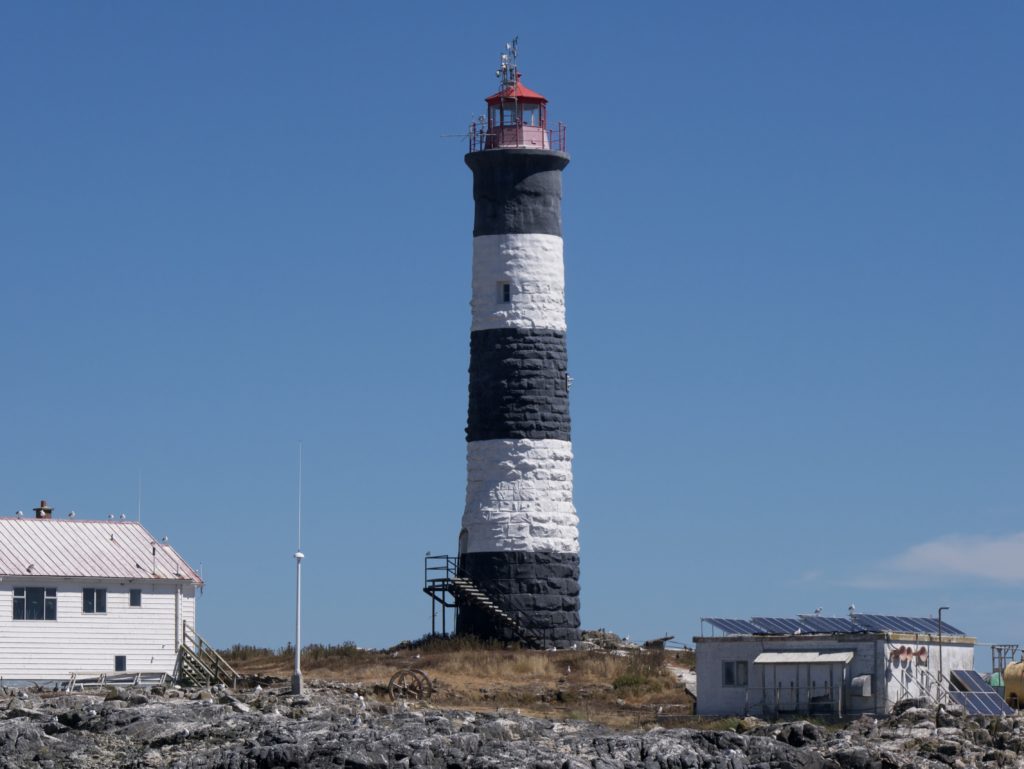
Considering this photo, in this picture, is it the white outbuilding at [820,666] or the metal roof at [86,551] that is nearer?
the white outbuilding at [820,666]

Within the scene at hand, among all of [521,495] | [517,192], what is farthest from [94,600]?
[517,192]

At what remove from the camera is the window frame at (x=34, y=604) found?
170 ft

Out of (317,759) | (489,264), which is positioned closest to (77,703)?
(317,759)

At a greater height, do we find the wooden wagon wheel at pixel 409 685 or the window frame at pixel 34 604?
the window frame at pixel 34 604

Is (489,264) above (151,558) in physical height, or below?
above

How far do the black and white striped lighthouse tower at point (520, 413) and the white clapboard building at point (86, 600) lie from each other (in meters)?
8.37

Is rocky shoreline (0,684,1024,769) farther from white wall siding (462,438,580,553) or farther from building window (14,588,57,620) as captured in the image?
white wall siding (462,438,580,553)

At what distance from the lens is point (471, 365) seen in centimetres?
5922

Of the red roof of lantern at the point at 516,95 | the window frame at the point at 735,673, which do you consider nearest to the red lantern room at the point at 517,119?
the red roof of lantern at the point at 516,95

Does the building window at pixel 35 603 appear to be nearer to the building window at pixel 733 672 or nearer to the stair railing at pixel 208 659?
the stair railing at pixel 208 659

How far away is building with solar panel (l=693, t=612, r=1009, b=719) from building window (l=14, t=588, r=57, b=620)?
14766 millimetres

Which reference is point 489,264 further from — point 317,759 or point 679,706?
point 317,759

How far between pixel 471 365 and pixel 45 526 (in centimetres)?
1184

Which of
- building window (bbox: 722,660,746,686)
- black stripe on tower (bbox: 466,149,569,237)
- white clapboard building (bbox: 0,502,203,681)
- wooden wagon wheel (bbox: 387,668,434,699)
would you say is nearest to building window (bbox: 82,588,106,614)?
white clapboard building (bbox: 0,502,203,681)
